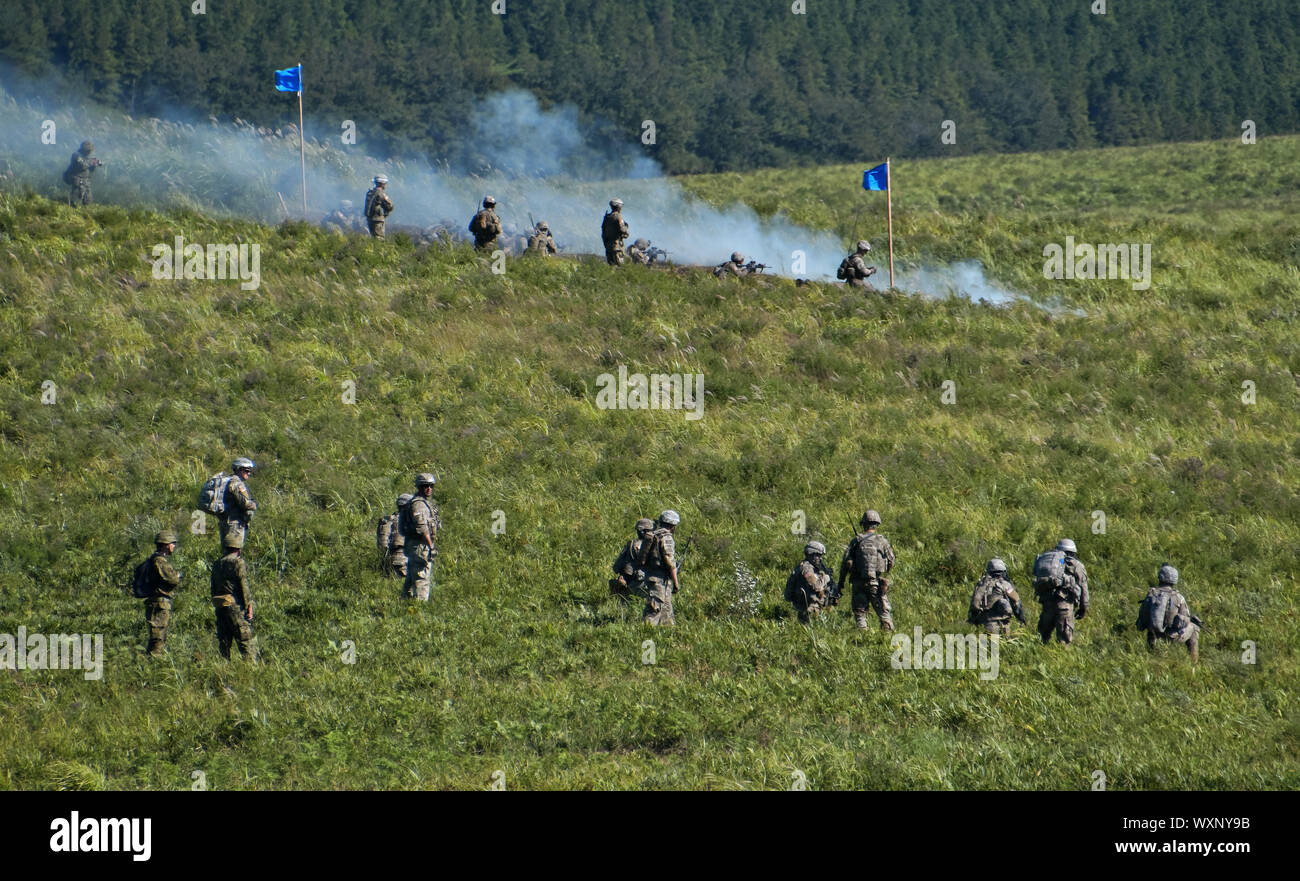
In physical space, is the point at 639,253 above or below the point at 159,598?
above

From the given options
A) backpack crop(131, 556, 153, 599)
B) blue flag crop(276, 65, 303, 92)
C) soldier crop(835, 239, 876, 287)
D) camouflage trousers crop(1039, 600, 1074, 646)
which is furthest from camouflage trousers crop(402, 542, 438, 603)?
blue flag crop(276, 65, 303, 92)

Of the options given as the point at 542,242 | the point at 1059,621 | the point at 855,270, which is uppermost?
the point at 542,242

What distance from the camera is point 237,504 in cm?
1536

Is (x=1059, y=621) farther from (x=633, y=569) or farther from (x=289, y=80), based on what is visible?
(x=289, y=80)

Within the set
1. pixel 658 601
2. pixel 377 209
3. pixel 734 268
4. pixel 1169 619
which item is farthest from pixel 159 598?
pixel 734 268

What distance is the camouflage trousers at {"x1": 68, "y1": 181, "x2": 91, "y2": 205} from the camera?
28302mm

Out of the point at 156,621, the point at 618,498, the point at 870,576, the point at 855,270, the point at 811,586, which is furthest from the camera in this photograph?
the point at 855,270

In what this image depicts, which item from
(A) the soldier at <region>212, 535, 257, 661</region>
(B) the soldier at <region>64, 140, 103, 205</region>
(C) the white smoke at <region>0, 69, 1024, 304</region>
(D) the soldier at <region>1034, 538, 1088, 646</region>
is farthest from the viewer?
(C) the white smoke at <region>0, 69, 1024, 304</region>

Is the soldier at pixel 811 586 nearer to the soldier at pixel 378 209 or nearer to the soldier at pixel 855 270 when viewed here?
the soldier at pixel 855 270

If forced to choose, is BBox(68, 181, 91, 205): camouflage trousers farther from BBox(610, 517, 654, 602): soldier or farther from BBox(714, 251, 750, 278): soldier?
BBox(610, 517, 654, 602): soldier

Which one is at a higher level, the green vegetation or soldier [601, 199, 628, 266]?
the green vegetation

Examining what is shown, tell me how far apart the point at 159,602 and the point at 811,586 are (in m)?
6.87

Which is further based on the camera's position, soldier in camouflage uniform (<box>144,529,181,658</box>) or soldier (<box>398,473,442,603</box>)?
soldier (<box>398,473,442,603</box>)
